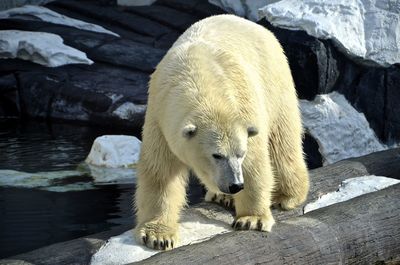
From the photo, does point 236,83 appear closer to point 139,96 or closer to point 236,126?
point 236,126

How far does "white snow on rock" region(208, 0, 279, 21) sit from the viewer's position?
10617 mm

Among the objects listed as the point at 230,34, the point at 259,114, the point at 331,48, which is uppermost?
the point at 230,34

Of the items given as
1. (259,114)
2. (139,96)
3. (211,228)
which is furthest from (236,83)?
(139,96)

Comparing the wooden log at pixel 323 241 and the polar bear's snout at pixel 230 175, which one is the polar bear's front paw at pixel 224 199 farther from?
the polar bear's snout at pixel 230 175

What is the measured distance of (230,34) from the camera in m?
4.38

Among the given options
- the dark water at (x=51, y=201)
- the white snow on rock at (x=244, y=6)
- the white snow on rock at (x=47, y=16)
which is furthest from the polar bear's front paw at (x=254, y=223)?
the white snow on rock at (x=47, y=16)

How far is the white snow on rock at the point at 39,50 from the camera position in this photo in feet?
32.2

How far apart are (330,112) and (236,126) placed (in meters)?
4.43

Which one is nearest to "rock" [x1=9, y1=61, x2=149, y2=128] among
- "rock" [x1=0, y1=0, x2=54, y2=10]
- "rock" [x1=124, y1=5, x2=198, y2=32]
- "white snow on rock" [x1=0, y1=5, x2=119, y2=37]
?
"white snow on rock" [x1=0, y1=5, x2=119, y2=37]

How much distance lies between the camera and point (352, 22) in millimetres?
8469

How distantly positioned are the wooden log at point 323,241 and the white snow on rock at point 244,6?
6.09m

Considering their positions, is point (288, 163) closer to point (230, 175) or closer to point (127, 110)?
point (230, 175)

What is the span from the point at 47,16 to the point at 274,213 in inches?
277

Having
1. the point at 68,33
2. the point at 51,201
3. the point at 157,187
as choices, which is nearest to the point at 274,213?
the point at 157,187
